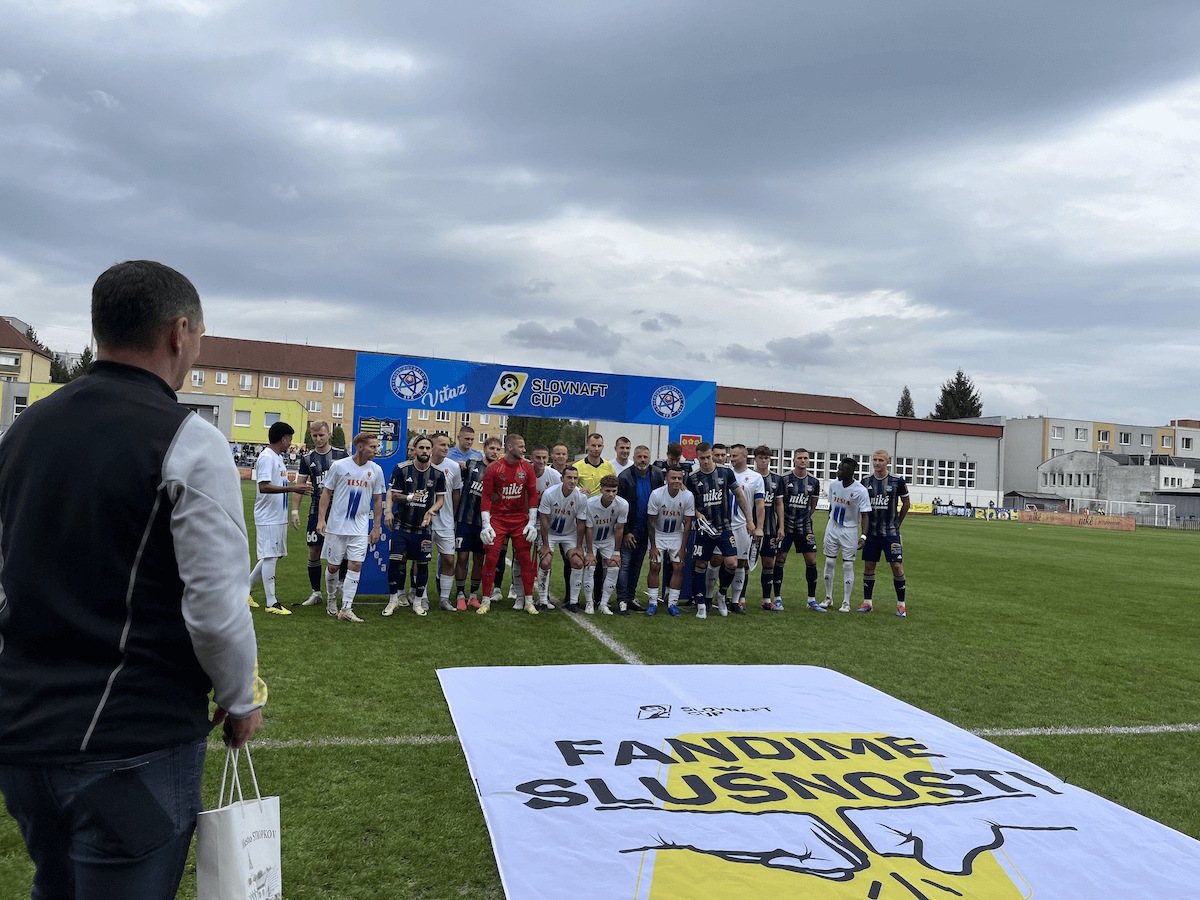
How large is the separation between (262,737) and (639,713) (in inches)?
99.1

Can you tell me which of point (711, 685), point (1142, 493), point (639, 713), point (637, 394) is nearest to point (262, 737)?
point (639, 713)

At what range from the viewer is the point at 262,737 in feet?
16.1

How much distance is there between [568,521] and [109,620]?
8633 millimetres

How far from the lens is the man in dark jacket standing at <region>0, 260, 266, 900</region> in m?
1.67

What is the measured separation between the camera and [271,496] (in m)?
8.87

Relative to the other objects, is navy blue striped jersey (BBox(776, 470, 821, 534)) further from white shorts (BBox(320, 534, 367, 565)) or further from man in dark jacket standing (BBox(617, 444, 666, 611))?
white shorts (BBox(320, 534, 367, 565))

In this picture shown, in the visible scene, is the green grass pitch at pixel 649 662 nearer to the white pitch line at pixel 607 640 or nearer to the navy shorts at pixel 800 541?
the white pitch line at pixel 607 640

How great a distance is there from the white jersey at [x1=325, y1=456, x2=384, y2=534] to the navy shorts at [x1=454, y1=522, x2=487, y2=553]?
1420 millimetres

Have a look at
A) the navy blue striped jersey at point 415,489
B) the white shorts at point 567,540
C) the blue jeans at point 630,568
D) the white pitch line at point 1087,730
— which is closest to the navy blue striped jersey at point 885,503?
the blue jeans at point 630,568

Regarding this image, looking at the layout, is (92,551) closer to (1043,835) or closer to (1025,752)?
(1043,835)

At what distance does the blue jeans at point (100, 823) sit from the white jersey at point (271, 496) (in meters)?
7.28

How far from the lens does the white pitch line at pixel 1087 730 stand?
575 cm

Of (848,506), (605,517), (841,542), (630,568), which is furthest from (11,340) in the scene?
(848,506)

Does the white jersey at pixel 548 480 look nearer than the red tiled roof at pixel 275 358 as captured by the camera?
Yes
